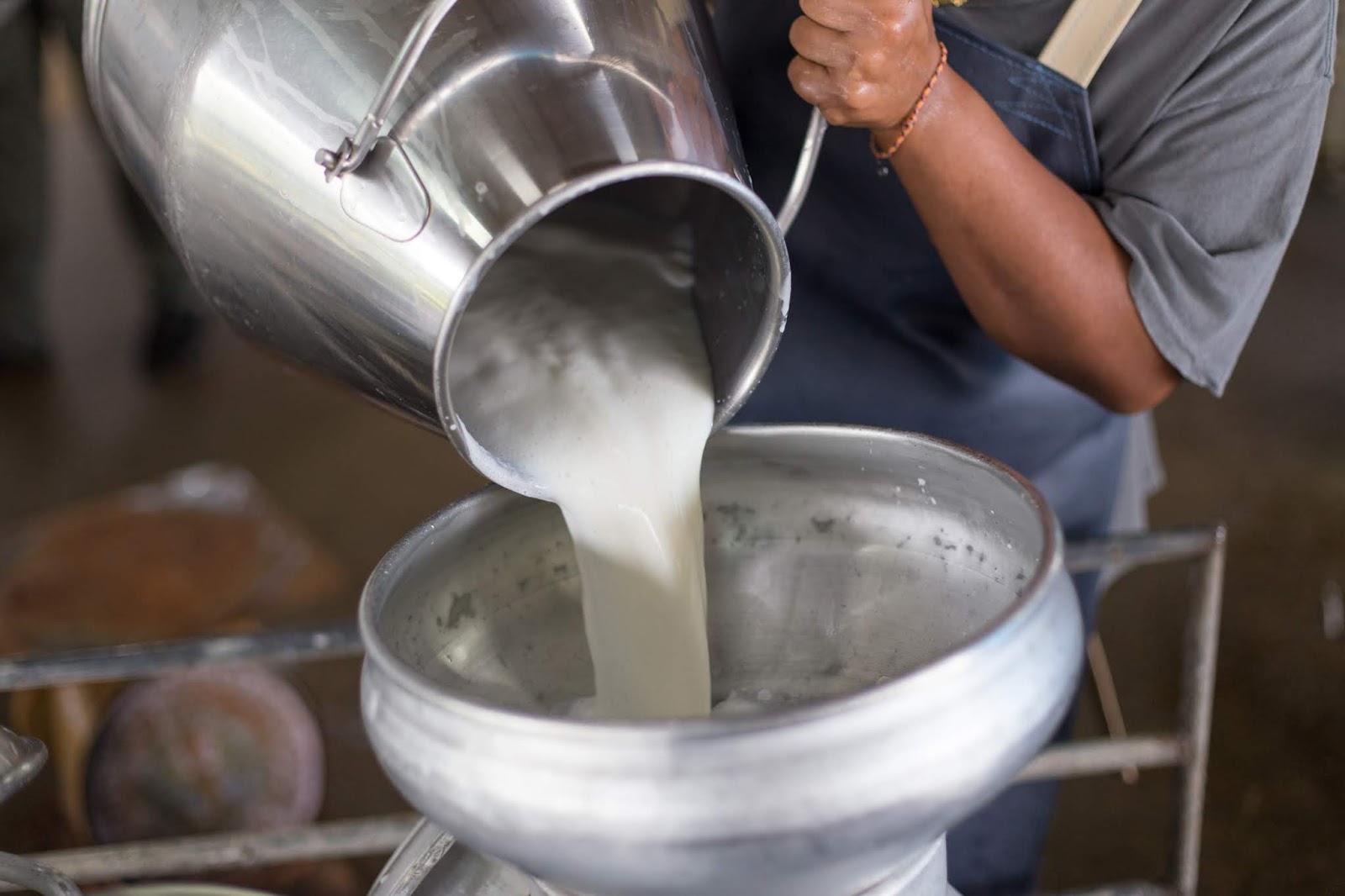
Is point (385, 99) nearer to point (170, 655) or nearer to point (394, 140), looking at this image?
point (394, 140)

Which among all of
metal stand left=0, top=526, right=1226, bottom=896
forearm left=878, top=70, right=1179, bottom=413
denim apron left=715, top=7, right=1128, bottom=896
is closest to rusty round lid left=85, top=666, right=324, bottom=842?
metal stand left=0, top=526, right=1226, bottom=896

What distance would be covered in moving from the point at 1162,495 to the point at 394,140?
6.77 feet

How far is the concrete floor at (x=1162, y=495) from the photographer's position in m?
1.68

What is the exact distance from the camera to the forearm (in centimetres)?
71

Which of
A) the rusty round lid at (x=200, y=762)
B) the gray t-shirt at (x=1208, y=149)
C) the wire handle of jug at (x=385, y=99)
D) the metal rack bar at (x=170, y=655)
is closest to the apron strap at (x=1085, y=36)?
the gray t-shirt at (x=1208, y=149)

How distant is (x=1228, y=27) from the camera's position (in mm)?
712

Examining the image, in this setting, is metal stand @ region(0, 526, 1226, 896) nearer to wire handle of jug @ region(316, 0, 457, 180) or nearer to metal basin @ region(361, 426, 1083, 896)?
metal basin @ region(361, 426, 1083, 896)

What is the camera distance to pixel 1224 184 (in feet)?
2.39

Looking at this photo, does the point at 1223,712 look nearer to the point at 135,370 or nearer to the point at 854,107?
the point at 854,107

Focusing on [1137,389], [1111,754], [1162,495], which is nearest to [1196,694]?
[1111,754]

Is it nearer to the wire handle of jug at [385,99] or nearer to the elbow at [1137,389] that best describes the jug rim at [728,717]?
the wire handle of jug at [385,99]

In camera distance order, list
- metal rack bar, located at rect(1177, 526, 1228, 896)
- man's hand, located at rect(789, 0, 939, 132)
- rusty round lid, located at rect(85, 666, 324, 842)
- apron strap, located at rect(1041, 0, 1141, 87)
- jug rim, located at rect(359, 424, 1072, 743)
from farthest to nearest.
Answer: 1. rusty round lid, located at rect(85, 666, 324, 842)
2. metal rack bar, located at rect(1177, 526, 1228, 896)
3. apron strap, located at rect(1041, 0, 1141, 87)
4. man's hand, located at rect(789, 0, 939, 132)
5. jug rim, located at rect(359, 424, 1072, 743)

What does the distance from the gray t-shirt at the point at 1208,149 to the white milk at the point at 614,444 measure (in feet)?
0.93

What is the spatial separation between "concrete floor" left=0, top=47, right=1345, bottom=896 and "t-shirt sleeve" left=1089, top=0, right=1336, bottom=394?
3.41 feet
